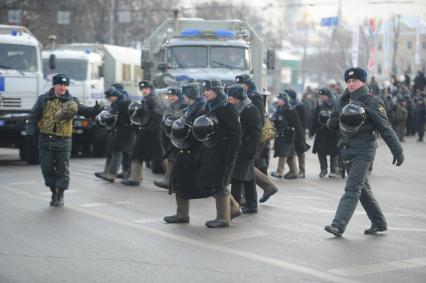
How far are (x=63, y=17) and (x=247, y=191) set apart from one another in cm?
4106

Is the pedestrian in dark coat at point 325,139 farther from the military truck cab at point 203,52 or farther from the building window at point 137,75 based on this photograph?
the building window at point 137,75

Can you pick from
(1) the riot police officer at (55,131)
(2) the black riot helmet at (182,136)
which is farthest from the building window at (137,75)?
(2) the black riot helmet at (182,136)

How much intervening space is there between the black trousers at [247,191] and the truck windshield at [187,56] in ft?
34.5

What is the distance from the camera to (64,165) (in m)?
13.5

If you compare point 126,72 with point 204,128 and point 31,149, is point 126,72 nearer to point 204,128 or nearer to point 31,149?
point 31,149

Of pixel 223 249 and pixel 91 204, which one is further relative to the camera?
pixel 91 204

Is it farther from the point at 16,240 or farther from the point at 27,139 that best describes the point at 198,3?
the point at 16,240

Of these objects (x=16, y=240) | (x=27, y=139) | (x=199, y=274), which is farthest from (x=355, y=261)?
(x=27, y=139)

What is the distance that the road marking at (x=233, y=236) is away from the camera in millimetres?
10609

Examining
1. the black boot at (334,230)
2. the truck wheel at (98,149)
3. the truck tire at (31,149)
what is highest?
the black boot at (334,230)

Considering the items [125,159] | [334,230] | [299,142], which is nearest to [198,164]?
[334,230]

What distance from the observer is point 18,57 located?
21.8 metres

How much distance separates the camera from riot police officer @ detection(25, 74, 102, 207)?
43.9 ft

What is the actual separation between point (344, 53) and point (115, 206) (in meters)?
88.5
